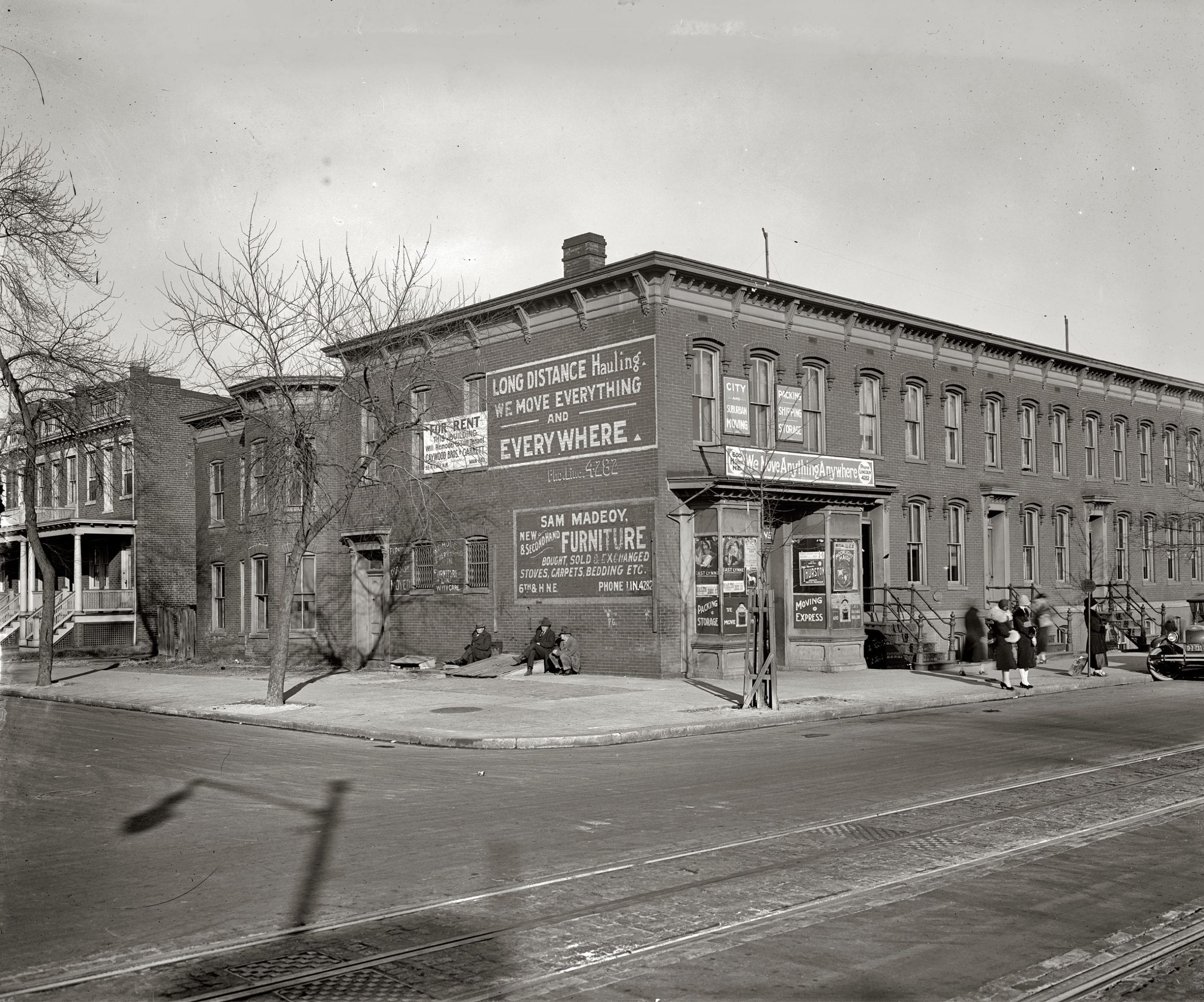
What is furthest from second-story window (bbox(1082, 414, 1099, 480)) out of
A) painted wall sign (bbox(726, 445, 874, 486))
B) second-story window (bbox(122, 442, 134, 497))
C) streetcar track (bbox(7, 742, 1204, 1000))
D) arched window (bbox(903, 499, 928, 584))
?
second-story window (bbox(122, 442, 134, 497))

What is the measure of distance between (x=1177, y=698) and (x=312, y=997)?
19537 millimetres

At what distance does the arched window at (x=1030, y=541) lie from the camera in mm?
34000

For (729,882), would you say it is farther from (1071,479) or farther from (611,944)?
(1071,479)

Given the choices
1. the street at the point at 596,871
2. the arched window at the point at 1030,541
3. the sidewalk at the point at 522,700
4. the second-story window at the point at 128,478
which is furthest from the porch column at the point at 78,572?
the arched window at the point at 1030,541

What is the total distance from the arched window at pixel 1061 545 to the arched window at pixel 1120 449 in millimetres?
3555

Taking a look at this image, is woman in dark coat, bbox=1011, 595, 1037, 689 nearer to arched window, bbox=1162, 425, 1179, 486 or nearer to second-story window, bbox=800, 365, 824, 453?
second-story window, bbox=800, 365, 824, 453

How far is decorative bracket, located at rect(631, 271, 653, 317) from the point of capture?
2423 centimetres

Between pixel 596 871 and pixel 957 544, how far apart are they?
85.7 ft

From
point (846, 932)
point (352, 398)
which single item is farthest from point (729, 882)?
point (352, 398)

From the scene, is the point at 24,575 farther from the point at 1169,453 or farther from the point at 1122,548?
the point at 1169,453

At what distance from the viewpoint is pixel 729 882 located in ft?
24.1

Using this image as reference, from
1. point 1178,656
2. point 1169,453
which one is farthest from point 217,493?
point 1169,453

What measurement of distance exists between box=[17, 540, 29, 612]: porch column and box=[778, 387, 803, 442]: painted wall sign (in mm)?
27566

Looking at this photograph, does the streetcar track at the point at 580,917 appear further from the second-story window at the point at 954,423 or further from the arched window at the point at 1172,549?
Result: the arched window at the point at 1172,549
